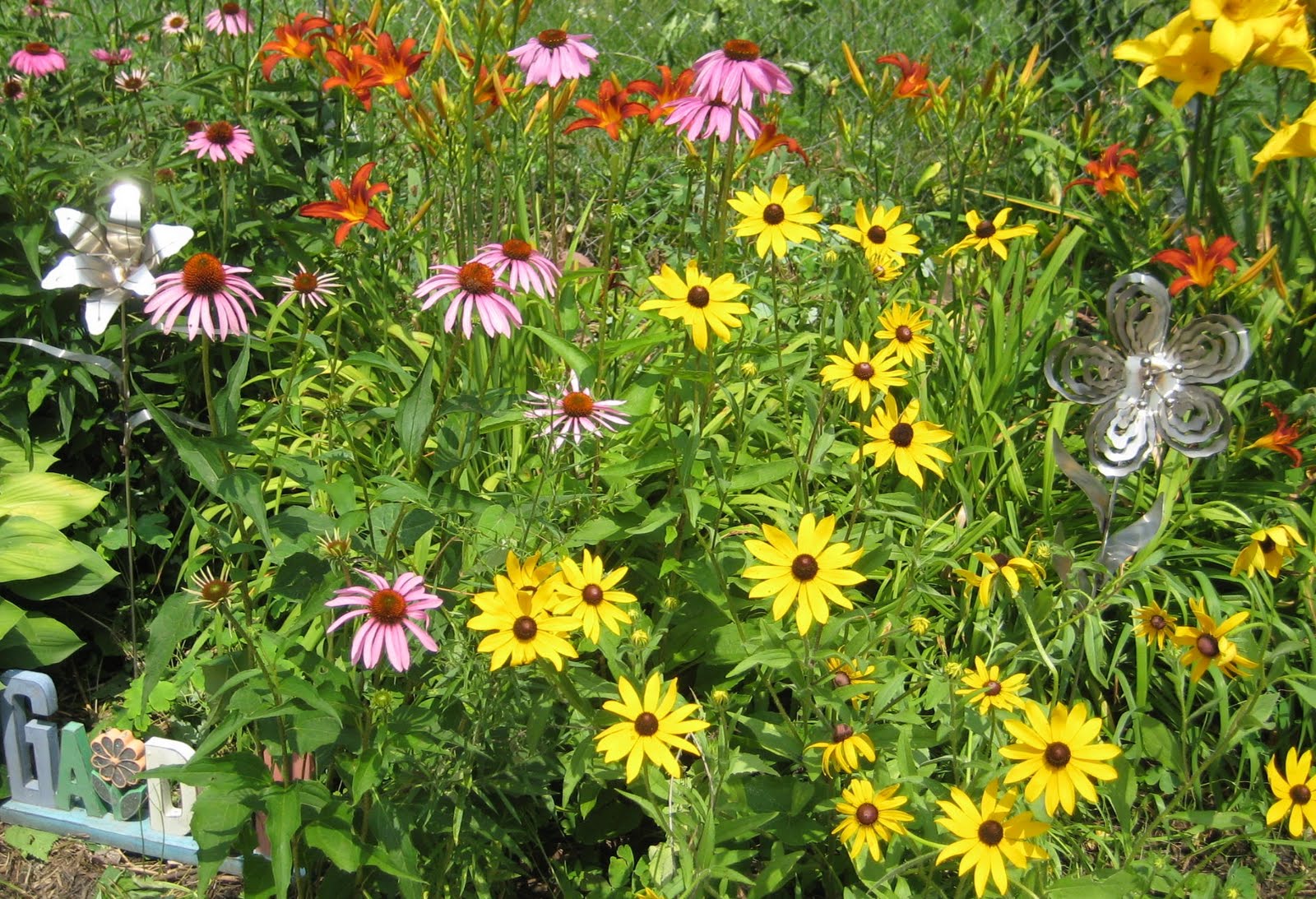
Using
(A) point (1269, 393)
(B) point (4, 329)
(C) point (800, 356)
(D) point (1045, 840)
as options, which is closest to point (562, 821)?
(D) point (1045, 840)

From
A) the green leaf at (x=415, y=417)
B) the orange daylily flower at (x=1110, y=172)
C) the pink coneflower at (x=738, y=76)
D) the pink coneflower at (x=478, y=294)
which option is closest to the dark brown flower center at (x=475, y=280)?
the pink coneflower at (x=478, y=294)

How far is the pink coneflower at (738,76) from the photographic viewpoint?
6.10 feet

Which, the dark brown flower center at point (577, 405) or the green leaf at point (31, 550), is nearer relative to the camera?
the dark brown flower center at point (577, 405)

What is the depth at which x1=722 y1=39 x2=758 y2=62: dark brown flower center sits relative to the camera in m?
1.89

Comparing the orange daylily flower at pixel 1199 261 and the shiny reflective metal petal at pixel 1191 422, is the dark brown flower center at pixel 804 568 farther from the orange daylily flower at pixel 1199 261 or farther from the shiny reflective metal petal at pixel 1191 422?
the orange daylily flower at pixel 1199 261

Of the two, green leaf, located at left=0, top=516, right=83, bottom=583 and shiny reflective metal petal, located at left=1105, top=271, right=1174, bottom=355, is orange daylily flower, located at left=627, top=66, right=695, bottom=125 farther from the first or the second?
green leaf, located at left=0, top=516, right=83, bottom=583

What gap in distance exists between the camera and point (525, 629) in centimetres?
138

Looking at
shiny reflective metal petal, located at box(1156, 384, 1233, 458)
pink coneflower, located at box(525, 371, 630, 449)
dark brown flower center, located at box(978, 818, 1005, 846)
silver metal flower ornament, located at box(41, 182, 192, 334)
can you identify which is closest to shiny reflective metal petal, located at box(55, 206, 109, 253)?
silver metal flower ornament, located at box(41, 182, 192, 334)

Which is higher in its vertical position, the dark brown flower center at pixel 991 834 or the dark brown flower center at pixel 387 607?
the dark brown flower center at pixel 387 607

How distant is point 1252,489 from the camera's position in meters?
2.39

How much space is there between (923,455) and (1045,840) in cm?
67

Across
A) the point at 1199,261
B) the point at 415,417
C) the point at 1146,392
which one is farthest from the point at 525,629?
the point at 1199,261

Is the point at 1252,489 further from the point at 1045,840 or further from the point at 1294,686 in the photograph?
the point at 1045,840

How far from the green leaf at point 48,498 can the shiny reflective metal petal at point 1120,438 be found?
6.04ft
